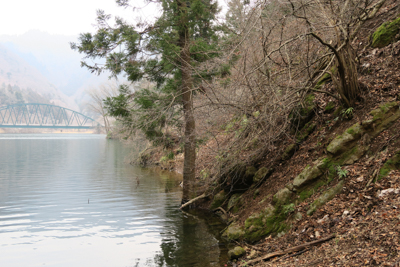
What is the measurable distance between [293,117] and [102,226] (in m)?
7.39

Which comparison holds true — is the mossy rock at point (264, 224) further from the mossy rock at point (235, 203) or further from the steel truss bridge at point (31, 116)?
the steel truss bridge at point (31, 116)

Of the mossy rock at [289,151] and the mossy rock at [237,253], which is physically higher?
the mossy rock at [289,151]

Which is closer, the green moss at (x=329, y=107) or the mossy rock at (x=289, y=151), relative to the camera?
the green moss at (x=329, y=107)

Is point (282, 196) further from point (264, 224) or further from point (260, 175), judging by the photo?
Result: point (260, 175)

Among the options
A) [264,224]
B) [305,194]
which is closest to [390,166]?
[305,194]

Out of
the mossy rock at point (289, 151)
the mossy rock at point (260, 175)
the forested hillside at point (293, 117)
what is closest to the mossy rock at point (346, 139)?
the forested hillside at point (293, 117)

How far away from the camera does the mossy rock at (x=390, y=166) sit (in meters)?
5.59

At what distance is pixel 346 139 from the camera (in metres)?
6.83

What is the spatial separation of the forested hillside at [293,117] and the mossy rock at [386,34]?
33 mm

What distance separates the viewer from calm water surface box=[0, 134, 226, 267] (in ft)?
24.9

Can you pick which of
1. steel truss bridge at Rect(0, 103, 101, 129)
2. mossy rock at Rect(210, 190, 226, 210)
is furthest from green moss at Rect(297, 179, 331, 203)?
steel truss bridge at Rect(0, 103, 101, 129)

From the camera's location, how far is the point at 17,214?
38.2 ft

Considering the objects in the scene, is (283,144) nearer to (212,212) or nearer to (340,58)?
(340,58)

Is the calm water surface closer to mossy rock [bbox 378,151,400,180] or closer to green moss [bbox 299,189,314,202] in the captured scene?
green moss [bbox 299,189,314,202]
